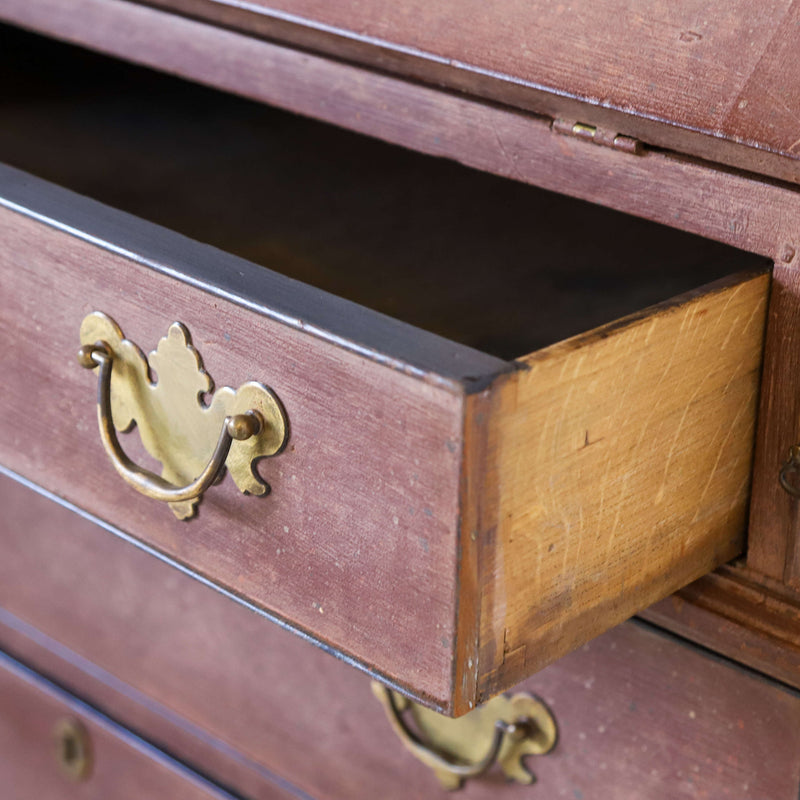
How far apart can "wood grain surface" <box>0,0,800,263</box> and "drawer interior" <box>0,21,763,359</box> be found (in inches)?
0.9

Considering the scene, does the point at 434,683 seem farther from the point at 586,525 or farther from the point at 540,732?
the point at 540,732

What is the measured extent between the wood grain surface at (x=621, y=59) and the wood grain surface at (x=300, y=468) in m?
0.17

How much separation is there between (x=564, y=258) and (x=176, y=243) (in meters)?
0.17

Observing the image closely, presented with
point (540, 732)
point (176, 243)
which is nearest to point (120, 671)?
point (540, 732)

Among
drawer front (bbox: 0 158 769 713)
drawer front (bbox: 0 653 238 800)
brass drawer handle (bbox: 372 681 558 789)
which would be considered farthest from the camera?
drawer front (bbox: 0 653 238 800)

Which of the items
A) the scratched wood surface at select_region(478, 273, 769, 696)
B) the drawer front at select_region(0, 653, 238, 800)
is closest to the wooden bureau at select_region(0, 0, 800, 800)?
the scratched wood surface at select_region(478, 273, 769, 696)

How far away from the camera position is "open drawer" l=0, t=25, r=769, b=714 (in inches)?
15.3

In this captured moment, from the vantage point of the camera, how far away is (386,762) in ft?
2.48

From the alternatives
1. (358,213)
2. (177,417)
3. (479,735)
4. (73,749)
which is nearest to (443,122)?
(358,213)

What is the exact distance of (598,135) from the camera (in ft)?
1.62

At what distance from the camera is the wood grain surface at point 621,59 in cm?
44

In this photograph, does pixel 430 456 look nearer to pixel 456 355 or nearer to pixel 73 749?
pixel 456 355

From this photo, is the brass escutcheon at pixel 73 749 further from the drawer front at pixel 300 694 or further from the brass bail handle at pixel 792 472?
the brass bail handle at pixel 792 472

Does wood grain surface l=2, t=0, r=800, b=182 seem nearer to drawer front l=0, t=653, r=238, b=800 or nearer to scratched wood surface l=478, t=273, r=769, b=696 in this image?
scratched wood surface l=478, t=273, r=769, b=696
